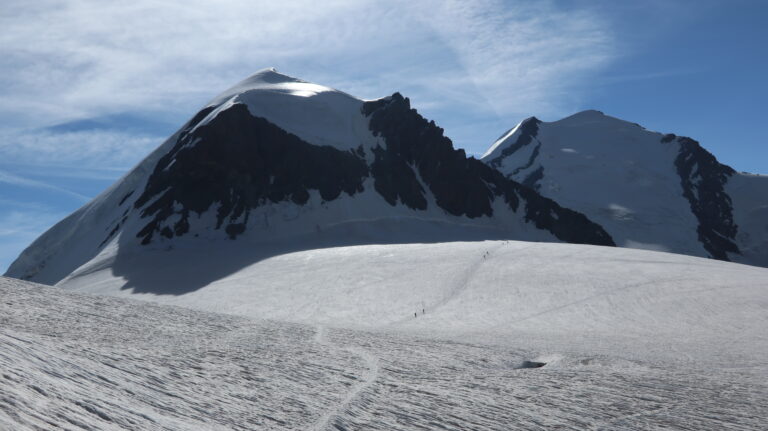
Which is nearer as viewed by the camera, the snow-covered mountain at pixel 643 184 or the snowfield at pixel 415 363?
the snowfield at pixel 415 363

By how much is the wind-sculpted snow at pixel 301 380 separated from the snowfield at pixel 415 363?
0.15ft

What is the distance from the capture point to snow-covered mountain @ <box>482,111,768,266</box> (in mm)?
126312

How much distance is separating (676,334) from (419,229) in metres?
55.4

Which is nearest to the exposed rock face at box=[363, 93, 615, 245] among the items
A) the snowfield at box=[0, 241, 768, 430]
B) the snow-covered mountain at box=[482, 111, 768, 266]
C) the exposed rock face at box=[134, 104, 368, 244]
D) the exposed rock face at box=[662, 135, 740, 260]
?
the exposed rock face at box=[134, 104, 368, 244]

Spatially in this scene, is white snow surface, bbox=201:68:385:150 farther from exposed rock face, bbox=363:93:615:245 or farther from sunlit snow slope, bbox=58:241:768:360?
sunlit snow slope, bbox=58:241:768:360

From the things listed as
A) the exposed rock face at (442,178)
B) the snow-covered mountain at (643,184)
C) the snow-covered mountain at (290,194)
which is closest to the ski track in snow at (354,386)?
the snow-covered mountain at (290,194)

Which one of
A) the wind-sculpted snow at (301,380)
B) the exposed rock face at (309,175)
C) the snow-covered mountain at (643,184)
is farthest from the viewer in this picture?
the snow-covered mountain at (643,184)

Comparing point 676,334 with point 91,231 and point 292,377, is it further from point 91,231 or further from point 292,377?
point 91,231

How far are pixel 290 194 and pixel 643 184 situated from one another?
90233 millimetres

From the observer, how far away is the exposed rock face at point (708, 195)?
424 ft

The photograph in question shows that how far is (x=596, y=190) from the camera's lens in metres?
139

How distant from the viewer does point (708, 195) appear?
471 ft

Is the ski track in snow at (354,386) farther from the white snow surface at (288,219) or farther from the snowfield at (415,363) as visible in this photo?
the white snow surface at (288,219)

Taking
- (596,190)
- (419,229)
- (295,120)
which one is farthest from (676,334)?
(596,190)
